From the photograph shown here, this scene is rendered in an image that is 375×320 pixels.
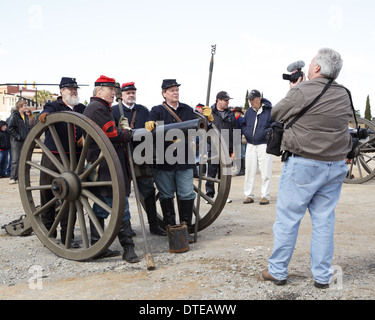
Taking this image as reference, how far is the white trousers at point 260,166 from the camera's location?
7.56 metres

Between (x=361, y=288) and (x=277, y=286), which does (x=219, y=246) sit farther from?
(x=361, y=288)

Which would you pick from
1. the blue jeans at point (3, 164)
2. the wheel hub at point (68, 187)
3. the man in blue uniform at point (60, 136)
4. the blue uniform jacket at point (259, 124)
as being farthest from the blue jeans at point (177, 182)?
the blue jeans at point (3, 164)

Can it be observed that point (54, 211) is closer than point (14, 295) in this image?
No

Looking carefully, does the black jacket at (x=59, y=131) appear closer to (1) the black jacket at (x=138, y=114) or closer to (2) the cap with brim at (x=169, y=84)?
(1) the black jacket at (x=138, y=114)

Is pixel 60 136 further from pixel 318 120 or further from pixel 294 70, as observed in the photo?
pixel 318 120

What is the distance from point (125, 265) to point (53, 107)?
183cm

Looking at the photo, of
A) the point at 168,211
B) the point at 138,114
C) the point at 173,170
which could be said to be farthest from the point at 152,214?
the point at 138,114

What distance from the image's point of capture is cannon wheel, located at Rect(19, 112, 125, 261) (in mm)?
3877

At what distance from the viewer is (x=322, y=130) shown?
325 cm

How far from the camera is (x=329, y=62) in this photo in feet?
10.7

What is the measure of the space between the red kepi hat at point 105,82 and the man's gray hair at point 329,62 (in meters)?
2.00

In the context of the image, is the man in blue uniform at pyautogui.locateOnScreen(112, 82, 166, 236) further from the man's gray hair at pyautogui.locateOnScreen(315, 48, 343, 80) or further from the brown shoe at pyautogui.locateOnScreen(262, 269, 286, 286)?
the man's gray hair at pyautogui.locateOnScreen(315, 48, 343, 80)

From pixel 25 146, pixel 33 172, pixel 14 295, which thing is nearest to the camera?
pixel 14 295

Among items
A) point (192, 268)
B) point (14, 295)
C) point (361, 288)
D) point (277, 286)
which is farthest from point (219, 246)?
point (14, 295)
